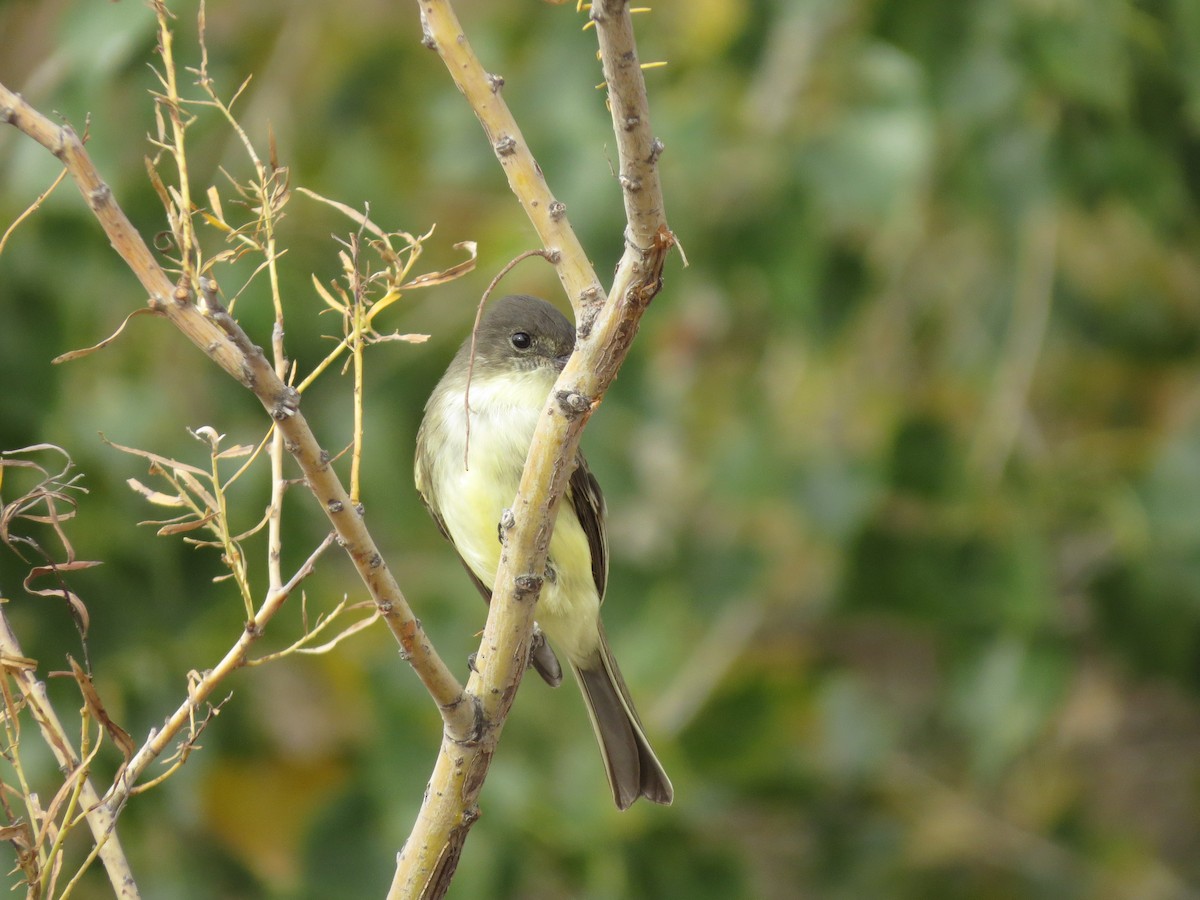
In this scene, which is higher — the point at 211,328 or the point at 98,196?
the point at 98,196

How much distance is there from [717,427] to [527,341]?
2.09 metres

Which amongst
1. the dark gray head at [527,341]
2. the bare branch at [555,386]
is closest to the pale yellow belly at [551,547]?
the dark gray head at [527,341]

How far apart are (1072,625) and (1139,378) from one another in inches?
52.2

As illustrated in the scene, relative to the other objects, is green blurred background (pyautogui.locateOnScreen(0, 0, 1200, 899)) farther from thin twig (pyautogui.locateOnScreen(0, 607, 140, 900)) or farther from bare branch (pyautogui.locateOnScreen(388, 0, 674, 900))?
thin twig (pyautogui.locateOnScreen(0, 607, 140, 900))

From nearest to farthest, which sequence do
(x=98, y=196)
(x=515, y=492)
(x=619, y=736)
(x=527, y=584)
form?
(x=98, y=196), (x=527, y=584), (x=515, y=492), (x=619, y=736)

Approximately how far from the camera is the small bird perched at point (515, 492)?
2.68 metres

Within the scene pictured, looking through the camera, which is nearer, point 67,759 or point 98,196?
point 98,196

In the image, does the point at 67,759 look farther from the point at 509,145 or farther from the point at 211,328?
the point at 509,145

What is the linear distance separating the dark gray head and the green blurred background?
21.8 inches

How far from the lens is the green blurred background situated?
3713mm

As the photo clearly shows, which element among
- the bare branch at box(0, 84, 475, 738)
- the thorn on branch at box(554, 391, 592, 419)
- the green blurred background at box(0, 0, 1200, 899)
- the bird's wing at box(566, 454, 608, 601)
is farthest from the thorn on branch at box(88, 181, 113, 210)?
the green blurred background at box(0, 0, 1200, 899)

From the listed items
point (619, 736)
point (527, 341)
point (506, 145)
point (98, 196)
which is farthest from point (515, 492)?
point (98, 196)

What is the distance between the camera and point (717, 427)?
4949 mm

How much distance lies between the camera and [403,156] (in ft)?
17.1
